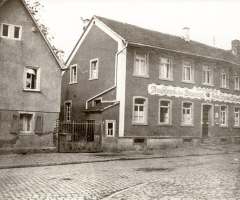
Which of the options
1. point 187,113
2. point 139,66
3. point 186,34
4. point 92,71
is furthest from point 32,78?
point 186,34

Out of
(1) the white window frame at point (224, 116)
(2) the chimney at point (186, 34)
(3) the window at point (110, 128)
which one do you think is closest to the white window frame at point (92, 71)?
(3) the window at point (110, 128)

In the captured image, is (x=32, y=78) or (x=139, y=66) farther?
(x=139, y=66)

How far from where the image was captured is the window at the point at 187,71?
2457cm

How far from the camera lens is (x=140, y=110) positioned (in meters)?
22.3

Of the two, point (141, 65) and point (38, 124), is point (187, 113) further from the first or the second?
point (38, 124)

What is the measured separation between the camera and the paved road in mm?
7730

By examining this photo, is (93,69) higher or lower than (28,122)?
higher

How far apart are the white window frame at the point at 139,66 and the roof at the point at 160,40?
911 mm

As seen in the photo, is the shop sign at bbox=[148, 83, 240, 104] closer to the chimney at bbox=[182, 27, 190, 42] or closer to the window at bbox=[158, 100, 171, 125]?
the window at bbox=[158, 100, 171, 125]

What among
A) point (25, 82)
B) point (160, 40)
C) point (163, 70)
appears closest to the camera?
point (25, 82)

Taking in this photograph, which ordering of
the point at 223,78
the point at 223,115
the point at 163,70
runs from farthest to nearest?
1. the point at 223,115
2. the point at 223,78
3. the point at 163,70

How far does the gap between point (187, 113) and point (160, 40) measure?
18.8ft

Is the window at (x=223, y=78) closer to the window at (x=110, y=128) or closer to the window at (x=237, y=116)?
the window at (x=237, y=116)

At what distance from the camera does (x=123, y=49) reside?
2127 cm
